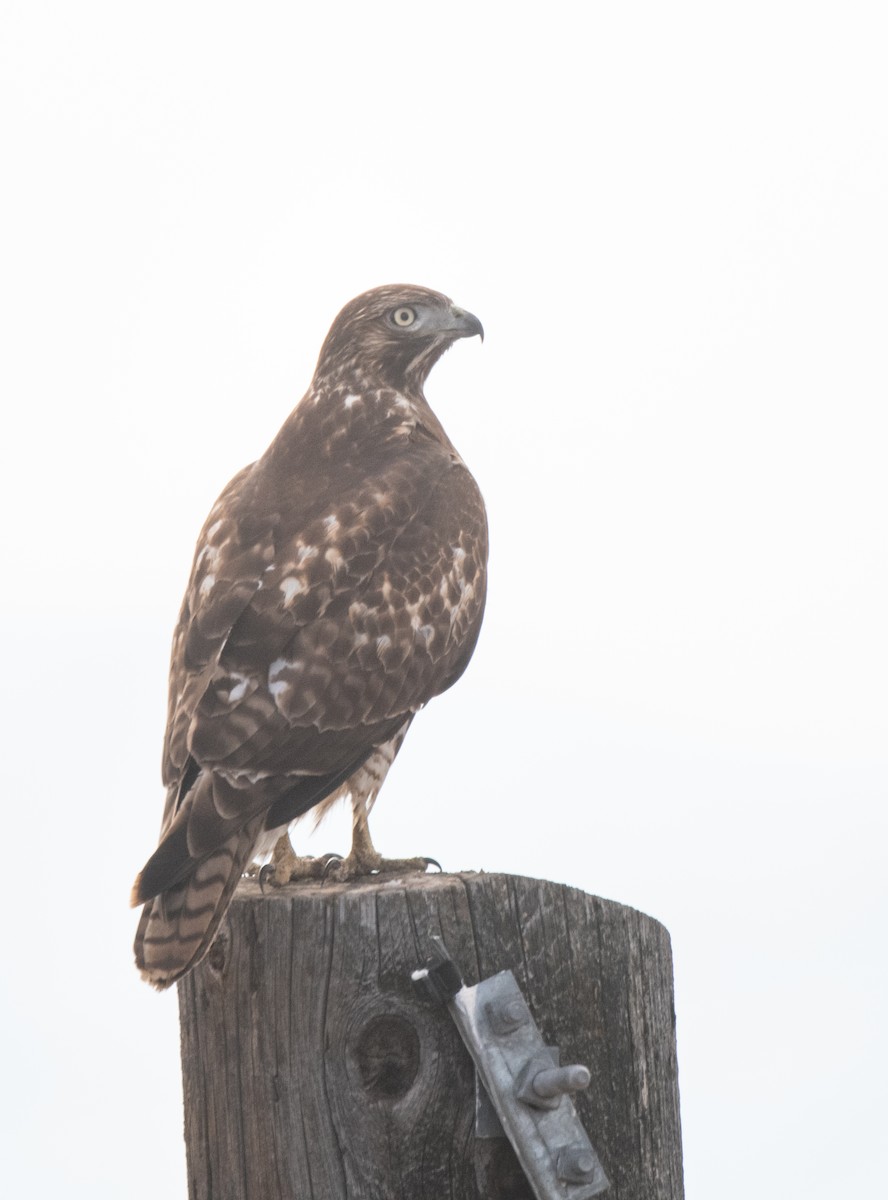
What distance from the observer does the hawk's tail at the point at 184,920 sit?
3951mm

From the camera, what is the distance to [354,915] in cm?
360

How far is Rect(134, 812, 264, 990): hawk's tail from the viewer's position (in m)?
3.95

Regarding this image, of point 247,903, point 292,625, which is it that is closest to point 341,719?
point 292,625

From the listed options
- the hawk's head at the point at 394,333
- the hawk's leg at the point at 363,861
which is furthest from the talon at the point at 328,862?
the hawk's head at the point at 394,333

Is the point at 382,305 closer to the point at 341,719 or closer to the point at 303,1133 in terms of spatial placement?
the point at 341,719

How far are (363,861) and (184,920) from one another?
4.57ft

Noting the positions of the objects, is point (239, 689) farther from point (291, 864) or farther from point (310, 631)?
point (291, 864)

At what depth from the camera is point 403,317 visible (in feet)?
21.4

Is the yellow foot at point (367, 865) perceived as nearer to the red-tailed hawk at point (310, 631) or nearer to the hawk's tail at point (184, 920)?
the red-tailed hawk at point (310, 631)

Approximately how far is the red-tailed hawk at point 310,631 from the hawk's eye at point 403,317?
0.16 meters

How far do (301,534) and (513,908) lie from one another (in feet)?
6.54

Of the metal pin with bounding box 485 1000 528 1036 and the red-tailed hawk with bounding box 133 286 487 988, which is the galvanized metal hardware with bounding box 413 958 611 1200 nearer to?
the metal pin with bounding box 485 1000 528 1036

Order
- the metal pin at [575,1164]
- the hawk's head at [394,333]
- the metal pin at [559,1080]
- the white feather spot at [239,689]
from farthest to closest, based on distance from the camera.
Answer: the hawk's head at [394,333]
the white feather spot at [239,689]
the metal pin at [575,1164]
the metal pin at [559,1080]

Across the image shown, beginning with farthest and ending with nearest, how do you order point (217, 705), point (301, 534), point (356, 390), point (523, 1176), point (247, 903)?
point (356, 390) < point (301, 534) < point (217, 705) < point (247, 903) < point (523, 1176)
